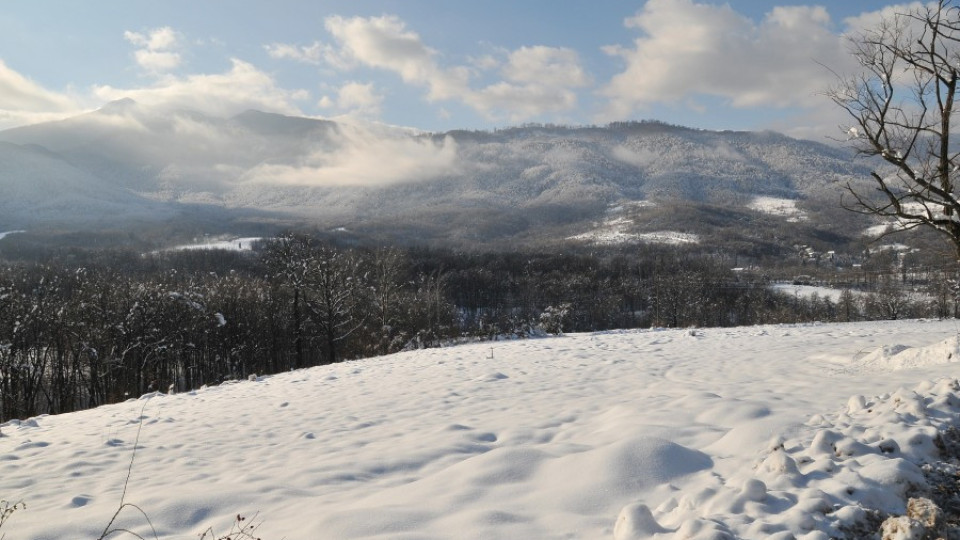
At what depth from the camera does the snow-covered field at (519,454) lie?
11.9ft

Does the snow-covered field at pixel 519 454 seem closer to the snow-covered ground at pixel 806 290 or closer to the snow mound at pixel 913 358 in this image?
the snow mound at pixel 913 358

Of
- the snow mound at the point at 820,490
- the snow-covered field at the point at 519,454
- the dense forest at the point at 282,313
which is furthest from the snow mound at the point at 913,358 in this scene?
the dense forest at the point at 282,313

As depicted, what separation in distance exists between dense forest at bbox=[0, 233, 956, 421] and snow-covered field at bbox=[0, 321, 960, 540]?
7297mm

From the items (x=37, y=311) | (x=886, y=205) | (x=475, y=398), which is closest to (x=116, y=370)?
(x=37, y=311)

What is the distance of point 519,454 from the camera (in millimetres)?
5098

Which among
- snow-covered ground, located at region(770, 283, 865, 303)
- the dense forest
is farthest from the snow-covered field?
snow-covered ground, located at region(770, 283, 865, 303)

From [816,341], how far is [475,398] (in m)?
12.1

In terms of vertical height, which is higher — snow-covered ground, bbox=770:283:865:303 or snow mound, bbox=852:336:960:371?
snow mound, bbox=852:336:960:371

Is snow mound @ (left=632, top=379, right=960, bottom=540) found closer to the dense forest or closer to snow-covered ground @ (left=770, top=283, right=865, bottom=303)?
the dense forest

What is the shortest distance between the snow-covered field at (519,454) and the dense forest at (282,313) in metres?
7.30

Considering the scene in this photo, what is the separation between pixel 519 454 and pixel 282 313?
5450 centimetres

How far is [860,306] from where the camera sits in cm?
8894

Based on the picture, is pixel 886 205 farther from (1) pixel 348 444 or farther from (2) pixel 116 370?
(2) pixel 116 370

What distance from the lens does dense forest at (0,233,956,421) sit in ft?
109
